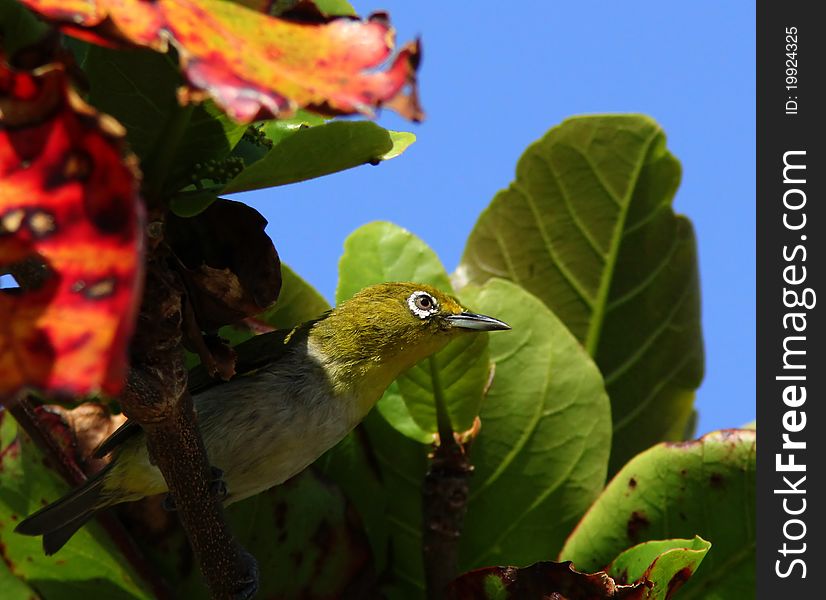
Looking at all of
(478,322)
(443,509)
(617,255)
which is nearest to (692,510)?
(443,509)

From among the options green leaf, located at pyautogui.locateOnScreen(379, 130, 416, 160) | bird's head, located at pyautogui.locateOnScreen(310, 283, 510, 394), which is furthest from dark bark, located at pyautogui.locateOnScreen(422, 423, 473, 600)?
green leaf, located at pyautogui.locateOnScreen(379, 130, 416, 160)

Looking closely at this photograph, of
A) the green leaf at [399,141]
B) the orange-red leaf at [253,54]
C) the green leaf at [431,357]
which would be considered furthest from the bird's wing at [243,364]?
the orange-red leaf at [253,54]

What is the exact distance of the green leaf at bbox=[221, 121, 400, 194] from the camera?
1287 millimetres

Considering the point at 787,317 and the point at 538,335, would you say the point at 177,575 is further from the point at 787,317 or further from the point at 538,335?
the point at 787,317

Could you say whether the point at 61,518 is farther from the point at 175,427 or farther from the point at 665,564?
the point at 665,564

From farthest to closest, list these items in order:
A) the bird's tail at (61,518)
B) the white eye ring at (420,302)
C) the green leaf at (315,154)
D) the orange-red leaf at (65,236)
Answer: the white eye ring at (420,302), the bird's tail at (61,518), the green leaf at (315,154), the orange-red leaf at (65,236)

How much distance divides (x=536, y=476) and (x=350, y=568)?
445 mm

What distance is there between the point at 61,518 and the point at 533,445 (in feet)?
3.06

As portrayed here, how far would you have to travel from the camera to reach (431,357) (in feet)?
7.64

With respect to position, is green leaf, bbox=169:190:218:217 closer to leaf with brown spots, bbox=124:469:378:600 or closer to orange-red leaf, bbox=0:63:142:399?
orange-red leaf, bbox=0:63:142:399

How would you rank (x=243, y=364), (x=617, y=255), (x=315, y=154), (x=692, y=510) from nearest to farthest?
(x=315, y=154) → (x=692, y=510) → (x=617, y=255) → (x=243, y=364)

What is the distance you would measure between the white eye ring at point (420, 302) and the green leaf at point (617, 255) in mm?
342

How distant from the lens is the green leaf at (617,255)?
2.59 metres

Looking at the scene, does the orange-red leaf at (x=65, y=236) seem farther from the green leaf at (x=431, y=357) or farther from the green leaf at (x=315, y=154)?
the green leaf at (x=431, y=357)
